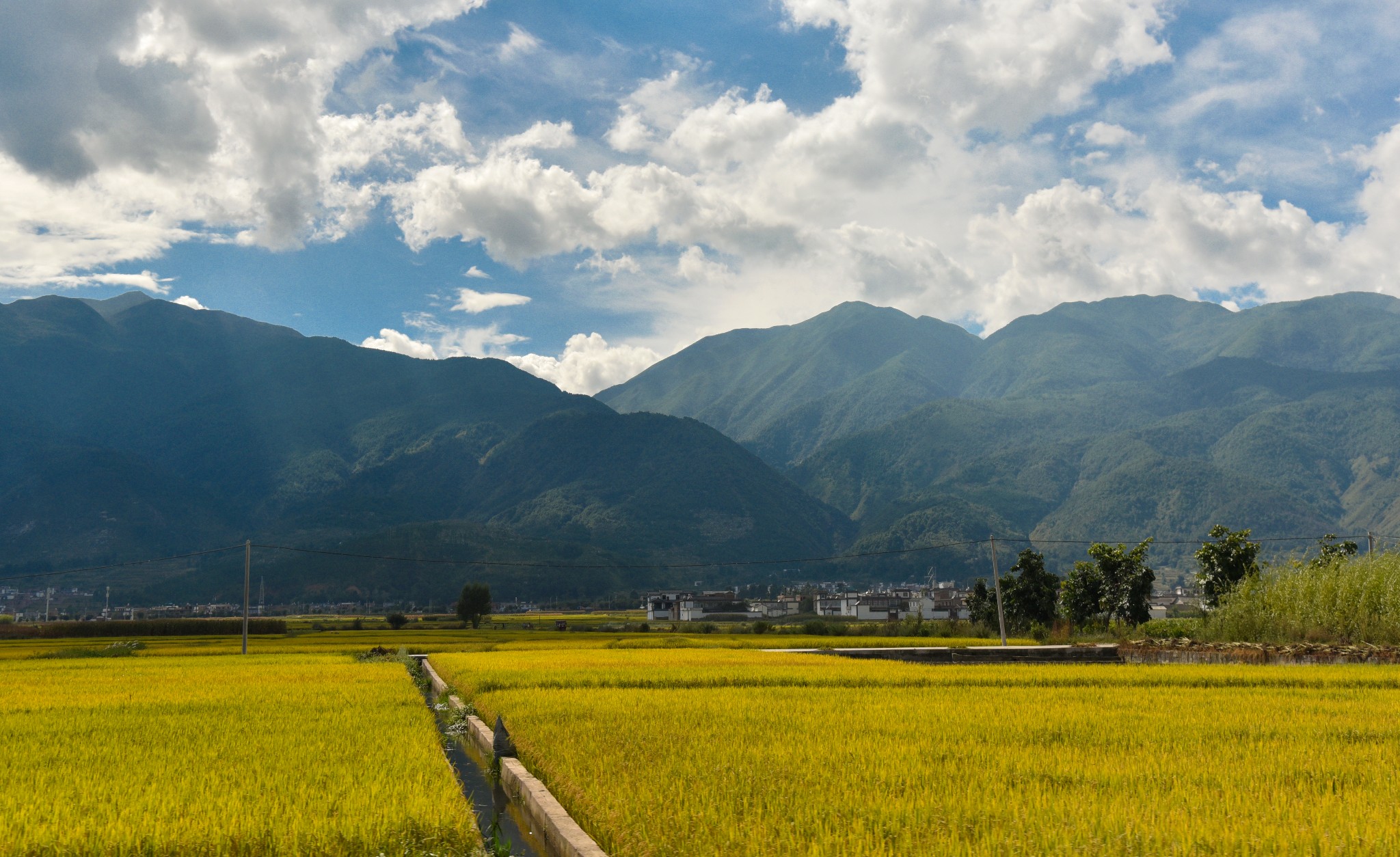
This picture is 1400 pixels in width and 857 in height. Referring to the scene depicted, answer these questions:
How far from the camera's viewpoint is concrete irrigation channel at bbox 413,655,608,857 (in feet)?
22.0

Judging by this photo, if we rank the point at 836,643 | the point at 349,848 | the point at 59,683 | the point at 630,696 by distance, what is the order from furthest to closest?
the point at 836,643, the point at 59,683, the point at 630,696, the point at 349,848

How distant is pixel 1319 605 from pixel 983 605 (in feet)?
110

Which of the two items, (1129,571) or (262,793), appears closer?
(262,793)

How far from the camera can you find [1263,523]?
547 feet

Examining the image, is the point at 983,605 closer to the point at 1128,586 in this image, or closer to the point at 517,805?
the point at 1128,586

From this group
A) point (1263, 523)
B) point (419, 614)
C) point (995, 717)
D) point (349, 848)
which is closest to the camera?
point (349, 848)

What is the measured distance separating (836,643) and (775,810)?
115 ft

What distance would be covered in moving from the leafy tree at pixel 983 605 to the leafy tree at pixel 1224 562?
52.1ft

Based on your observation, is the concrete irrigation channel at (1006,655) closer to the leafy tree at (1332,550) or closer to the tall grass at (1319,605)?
the tall grass at (1319,605)

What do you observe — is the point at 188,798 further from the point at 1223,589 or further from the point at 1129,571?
the point at 1129,571

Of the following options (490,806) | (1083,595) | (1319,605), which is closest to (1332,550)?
(1083,595)

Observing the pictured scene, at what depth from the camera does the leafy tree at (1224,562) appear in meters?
41.8

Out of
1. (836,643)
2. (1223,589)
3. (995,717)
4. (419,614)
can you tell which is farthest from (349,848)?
(419,614)

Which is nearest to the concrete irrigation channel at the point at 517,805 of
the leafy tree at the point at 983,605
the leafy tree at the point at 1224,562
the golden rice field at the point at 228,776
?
the golden rice field at the point at 228,776
